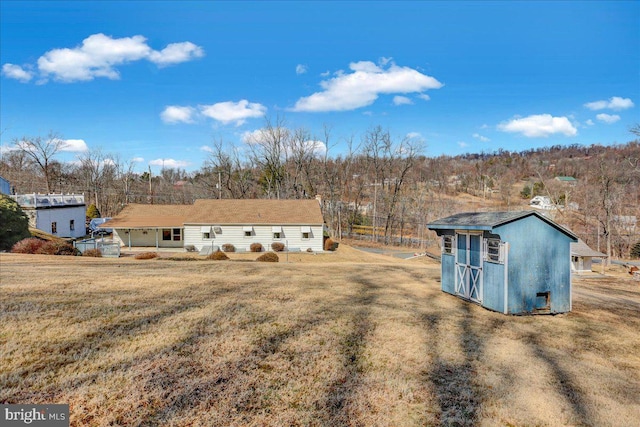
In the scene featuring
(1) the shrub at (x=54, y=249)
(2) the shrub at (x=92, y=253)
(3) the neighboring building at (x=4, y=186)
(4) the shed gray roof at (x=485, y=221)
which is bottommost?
(2) the shrub at (x=92, y=253)

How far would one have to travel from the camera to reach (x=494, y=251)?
10461mm

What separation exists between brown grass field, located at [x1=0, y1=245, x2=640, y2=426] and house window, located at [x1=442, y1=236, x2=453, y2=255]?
7.47ft

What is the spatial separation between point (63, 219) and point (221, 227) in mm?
17001

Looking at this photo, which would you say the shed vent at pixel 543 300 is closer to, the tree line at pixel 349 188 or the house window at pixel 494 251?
the house window at pixel 494 251

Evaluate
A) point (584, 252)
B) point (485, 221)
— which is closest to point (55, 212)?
point (485, 221)

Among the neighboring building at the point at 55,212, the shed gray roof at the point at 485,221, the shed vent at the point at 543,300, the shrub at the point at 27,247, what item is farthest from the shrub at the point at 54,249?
the shed vent at the point at 543,300

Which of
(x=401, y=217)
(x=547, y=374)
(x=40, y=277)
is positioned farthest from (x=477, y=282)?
(x=401, y=217)

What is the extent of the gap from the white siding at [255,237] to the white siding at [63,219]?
13512mm

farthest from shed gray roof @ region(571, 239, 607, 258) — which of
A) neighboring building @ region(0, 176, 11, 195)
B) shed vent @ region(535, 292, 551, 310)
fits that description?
neighboring building @ region(0, 176, 11, 195)

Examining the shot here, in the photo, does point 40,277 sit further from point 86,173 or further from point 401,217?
point 86,173

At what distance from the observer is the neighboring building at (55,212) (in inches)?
1233

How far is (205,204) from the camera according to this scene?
34.1 m

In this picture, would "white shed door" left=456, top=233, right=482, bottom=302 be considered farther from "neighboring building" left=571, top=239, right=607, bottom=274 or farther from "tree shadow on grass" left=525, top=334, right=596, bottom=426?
"neighboring building" left=571, top=239, right=607, bottom=274

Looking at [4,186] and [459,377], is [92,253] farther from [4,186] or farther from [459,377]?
[459,377]
